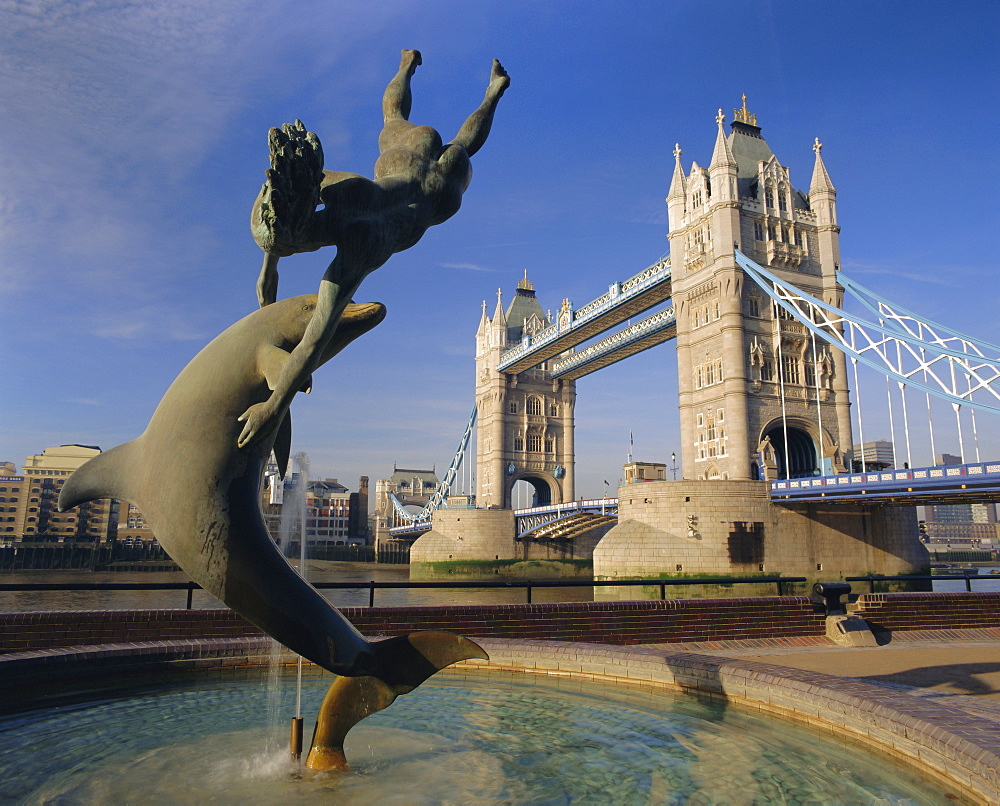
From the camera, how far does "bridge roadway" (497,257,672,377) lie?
43062 millimetres

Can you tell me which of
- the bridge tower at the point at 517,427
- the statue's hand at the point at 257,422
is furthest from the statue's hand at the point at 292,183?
the bridge tower at the point at 517,427

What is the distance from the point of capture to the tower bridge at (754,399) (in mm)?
29906

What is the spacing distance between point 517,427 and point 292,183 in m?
60.6

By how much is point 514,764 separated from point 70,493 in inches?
124

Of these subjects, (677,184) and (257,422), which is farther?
(677,184)

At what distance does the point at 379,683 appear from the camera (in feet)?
13.9

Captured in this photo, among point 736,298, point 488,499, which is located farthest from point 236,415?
point 488,499

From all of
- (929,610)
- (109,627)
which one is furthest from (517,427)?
(109,627)

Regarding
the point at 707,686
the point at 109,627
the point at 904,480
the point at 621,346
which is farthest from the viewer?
Answer: the point at 621,346

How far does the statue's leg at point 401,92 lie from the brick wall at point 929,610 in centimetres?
969

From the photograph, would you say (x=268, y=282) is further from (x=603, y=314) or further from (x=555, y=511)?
(x=603, y=314)

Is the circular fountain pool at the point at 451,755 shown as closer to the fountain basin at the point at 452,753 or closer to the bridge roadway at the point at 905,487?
the fountain basin at the point at 452,753

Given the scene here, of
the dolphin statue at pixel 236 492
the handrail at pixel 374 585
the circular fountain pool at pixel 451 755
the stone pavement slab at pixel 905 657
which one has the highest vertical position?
the dolphin statue at pixel 236 492

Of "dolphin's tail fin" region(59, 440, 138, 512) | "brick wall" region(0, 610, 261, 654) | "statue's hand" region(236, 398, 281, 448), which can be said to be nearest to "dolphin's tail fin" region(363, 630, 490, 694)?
"statue's hand" region(236, 398, 281, 448)
